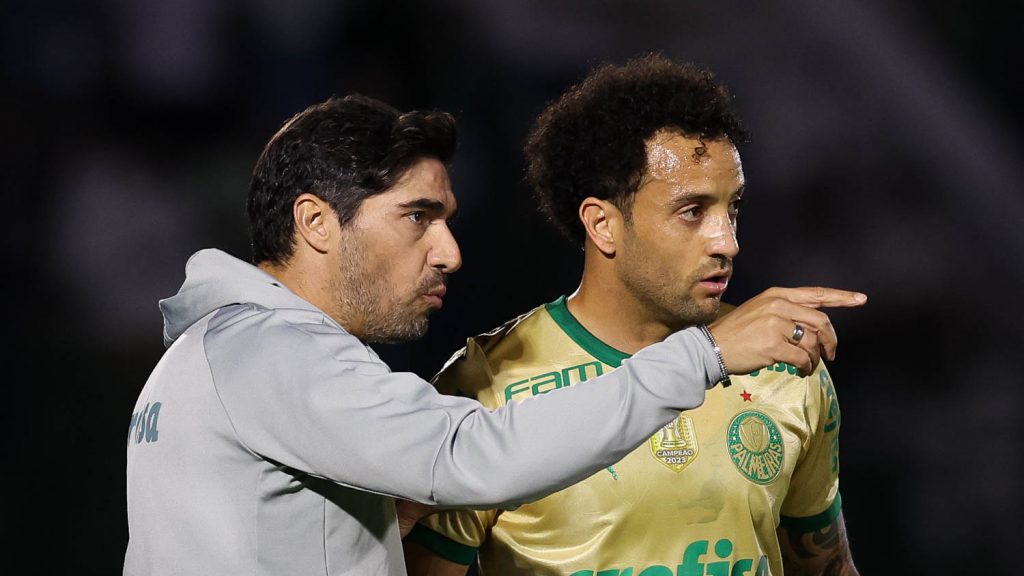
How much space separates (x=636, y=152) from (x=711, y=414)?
418 mm

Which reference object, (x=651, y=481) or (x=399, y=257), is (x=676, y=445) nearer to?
(x=651, y=481)

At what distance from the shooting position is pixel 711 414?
1.79m

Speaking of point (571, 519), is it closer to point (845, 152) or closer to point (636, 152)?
point (636, 152)

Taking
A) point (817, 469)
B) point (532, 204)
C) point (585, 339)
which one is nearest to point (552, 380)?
point (585, 339)

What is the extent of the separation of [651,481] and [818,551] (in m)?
0.41

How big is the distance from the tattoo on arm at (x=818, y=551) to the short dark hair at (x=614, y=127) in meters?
0.62

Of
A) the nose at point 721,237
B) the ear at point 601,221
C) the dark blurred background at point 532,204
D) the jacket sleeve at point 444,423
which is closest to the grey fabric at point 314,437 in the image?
the jacket sleeve at point 444,423

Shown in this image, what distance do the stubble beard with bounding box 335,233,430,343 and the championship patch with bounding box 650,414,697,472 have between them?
0.43 metres

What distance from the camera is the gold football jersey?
5.53 feet

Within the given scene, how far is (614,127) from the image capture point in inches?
73.0

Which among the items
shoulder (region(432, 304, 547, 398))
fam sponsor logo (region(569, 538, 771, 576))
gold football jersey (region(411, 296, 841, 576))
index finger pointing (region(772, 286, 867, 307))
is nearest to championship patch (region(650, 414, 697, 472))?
gold football jersey (region(411, 296, 841, 576))

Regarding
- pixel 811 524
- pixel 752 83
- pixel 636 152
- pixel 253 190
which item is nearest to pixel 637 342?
pixel 636 152

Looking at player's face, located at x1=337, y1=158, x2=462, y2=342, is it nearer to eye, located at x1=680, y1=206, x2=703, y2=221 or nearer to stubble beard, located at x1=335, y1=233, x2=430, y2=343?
stubble beard, located at x1=335, y1=233, x2=430, y2=343

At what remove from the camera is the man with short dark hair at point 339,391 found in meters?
1.21
